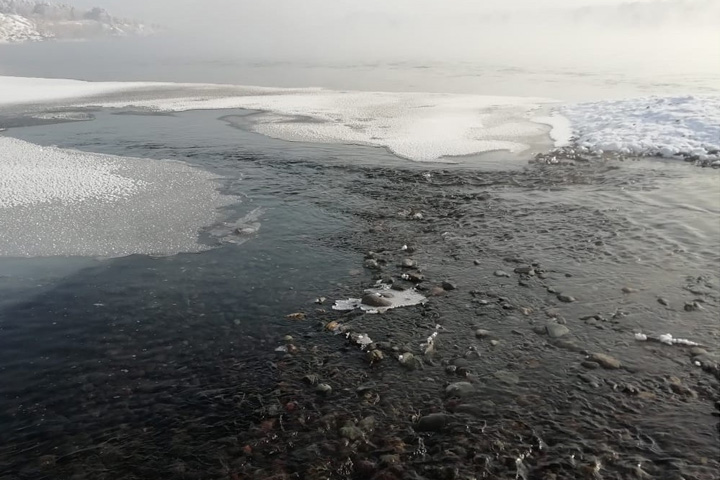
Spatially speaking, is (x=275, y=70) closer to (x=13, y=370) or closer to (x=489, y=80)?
(x=489, y=80)

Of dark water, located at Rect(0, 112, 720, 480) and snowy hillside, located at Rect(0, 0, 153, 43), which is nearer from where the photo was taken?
dark water, located at Rect(0, 112, 720, 480)

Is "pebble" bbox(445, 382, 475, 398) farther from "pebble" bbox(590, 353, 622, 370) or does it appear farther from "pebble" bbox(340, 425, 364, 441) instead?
"pebble" bbox(590, 353, 622, 370)

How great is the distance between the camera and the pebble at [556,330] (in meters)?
6.27

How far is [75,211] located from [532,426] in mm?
9823

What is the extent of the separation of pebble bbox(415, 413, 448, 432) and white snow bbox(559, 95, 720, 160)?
44.3 feet

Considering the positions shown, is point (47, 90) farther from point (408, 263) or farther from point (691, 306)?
point (691, 306)

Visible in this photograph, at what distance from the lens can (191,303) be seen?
7.16m

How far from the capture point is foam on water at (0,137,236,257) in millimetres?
9016

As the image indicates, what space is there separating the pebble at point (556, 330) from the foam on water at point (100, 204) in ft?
20.0

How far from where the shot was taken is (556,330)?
6344mm

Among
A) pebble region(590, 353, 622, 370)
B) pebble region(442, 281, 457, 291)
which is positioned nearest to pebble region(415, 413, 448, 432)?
pebble region(590, 353, 622, 370)

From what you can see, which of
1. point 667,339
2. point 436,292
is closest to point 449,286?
point 436,292

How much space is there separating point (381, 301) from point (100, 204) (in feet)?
23.8

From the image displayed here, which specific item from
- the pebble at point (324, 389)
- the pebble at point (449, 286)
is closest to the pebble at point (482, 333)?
the pebble at point (449, 286)
